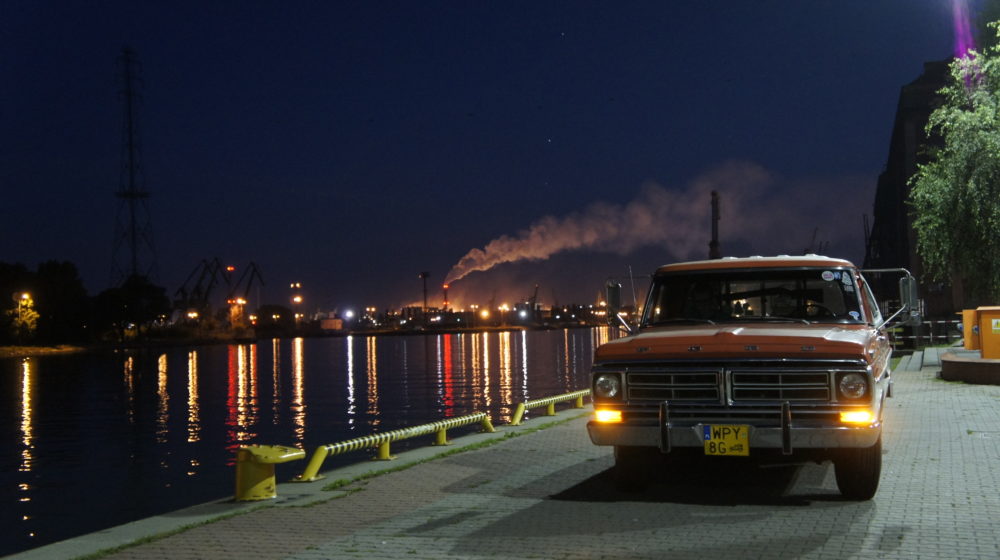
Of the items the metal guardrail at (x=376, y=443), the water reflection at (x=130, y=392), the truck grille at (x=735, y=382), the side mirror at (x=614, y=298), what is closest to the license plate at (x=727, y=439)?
the truck grille at (x=735, y=382)

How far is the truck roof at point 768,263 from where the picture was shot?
10.3 m

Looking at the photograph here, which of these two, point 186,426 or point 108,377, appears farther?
point 108,377

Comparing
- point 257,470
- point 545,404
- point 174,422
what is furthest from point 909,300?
point 174,422

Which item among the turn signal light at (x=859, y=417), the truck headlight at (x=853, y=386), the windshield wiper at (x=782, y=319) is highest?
the windshield wiper at (x=782, y=319)

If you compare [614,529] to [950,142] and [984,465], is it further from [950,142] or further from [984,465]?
[950,142]

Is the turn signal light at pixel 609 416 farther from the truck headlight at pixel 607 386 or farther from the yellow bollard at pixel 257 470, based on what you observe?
the yellow bollard at pixel 257 470

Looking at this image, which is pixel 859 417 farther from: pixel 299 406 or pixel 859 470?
pixel 299 406

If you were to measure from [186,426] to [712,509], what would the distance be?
89.2 ft

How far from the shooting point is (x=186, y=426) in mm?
32969

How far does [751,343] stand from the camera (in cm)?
884

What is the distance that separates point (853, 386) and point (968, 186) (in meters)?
18.4

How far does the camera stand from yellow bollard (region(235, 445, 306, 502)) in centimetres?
1038

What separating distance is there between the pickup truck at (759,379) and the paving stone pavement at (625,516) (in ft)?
1.88

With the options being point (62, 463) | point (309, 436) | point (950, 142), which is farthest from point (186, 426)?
point (950, 142)
